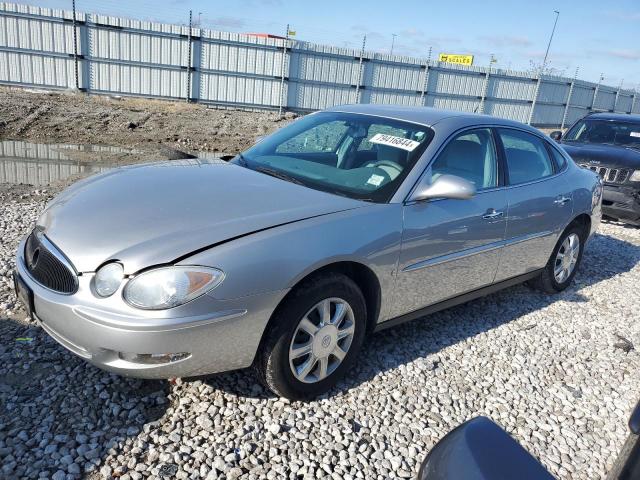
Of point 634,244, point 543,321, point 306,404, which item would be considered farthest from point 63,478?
point 634,244

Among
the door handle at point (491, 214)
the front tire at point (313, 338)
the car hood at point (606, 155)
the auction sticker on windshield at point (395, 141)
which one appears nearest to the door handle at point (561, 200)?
the door handle at point (491, 214)

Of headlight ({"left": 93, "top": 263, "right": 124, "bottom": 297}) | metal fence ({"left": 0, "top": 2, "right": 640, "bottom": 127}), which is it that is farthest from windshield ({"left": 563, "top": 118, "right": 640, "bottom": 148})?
metal fence ({"left": 0, "top": 2, "right": 640, "bottom": 127})

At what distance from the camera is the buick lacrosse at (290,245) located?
254 cm

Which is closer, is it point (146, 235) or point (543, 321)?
point (146, 235)

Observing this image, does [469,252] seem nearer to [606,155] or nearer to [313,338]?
[313,338]

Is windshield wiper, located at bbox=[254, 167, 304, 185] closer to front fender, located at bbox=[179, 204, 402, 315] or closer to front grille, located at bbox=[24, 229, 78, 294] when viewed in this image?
front fender, located at bbox=[179, 204, 402, 315]

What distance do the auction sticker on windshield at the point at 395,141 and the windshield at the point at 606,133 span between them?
712 centimetres

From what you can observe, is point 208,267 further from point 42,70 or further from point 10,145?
point 42,70

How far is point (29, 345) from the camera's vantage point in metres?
3.37

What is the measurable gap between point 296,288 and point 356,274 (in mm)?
510

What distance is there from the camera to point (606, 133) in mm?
9508

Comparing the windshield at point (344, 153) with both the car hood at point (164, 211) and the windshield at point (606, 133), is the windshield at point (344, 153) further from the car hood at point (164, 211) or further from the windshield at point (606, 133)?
the windshield at point (606, 133)

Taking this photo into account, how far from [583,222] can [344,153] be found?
2840 millimetres

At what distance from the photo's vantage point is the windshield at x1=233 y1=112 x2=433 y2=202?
3.50m
